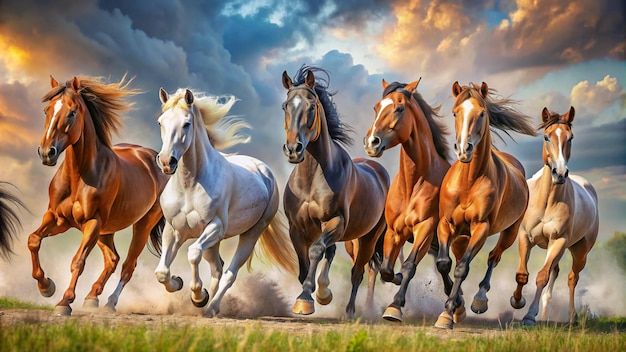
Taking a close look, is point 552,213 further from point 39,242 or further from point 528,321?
point 39,242

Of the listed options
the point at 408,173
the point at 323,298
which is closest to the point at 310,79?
the point at 408,173

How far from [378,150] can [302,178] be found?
1.25 meters

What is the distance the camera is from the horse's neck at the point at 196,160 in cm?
1050

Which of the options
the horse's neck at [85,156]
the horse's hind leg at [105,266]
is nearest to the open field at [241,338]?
the horse's hind leg at [105,266]

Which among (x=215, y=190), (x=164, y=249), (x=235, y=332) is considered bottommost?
(x=235, y=332)

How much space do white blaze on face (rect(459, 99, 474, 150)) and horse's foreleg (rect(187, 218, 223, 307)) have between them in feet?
9.10

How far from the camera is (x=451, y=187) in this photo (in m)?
10.3

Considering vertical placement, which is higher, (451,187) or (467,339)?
(451,187)

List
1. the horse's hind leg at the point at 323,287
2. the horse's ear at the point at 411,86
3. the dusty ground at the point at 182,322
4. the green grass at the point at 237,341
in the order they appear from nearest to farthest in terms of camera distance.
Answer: the green grass at the point at 237,341 < the dusty ground at the point at 182,322 < the horse's ear at the point at 411,86 < the horse's hind leg at the point at 323,287

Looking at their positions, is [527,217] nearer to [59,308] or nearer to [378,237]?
[378,237]

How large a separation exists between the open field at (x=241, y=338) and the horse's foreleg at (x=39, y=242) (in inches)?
28.9

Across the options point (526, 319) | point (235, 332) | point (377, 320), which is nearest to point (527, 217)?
point (526, 319)

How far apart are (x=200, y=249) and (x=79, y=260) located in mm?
1395

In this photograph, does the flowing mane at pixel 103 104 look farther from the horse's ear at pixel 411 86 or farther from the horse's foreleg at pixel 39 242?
the horse's ear at pixel 411 86
